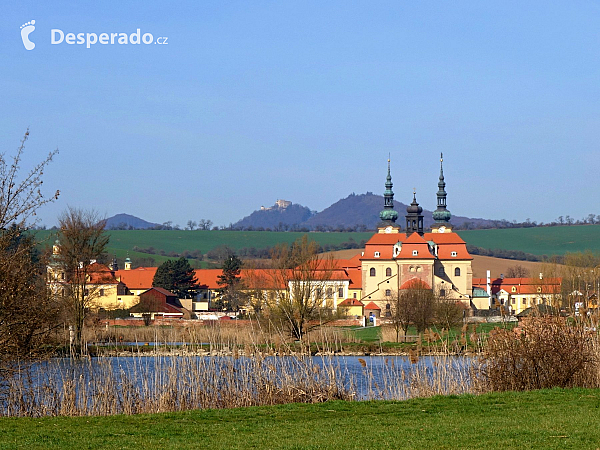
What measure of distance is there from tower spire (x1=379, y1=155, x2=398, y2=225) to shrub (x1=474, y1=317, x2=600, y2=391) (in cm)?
7480

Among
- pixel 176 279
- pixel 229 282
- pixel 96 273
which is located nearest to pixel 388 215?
pixel 229 282

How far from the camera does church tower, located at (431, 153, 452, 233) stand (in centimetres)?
8675

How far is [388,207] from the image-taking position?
9138 cm

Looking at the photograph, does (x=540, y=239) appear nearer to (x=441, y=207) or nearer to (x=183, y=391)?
(x=441, y=207)

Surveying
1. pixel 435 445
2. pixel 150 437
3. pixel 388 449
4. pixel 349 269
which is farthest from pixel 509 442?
pixel 349 269

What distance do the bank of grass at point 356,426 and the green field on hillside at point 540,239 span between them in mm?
109434

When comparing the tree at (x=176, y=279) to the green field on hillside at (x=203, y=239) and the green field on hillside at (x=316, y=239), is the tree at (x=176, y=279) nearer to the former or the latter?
the green field on hillside at (x=316, y=239)

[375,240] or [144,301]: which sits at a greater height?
[375,240]

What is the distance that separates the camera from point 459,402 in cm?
1274

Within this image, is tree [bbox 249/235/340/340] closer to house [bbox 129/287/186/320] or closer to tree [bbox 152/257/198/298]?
house [bbox 129/287/186/320]

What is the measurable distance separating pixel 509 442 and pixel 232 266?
237 ft

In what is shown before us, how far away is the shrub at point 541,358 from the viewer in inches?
552

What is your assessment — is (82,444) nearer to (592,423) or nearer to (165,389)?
(165,389)

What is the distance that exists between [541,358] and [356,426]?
4.76m
